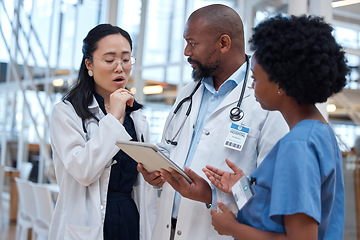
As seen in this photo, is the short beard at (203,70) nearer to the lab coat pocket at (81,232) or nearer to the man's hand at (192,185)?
the man's hand at (192,185)

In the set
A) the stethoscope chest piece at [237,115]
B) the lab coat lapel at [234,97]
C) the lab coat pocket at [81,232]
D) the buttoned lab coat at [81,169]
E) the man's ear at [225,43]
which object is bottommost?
the lab coat pocket at [81,232]

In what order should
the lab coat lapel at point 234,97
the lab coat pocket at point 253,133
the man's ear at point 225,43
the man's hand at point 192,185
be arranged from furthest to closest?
the man's ear at point 225,43, the lab coat lapel at point 234,97, the lab coat pocket at point 253,133, the man's hand at point 192,185

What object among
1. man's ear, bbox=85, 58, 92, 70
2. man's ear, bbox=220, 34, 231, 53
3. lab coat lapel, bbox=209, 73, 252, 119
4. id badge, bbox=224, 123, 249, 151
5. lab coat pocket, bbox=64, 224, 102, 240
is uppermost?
man's ear, bbox=220, 34, 231, 53

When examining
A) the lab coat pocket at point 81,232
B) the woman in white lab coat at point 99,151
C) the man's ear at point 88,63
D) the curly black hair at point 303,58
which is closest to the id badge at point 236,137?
the curly black hair at point 303,58

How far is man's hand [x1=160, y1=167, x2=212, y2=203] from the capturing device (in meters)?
1.65

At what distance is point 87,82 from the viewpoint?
90.7 inches

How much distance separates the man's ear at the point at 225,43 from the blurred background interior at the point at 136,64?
0.29m

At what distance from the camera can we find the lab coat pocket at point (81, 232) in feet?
6.55

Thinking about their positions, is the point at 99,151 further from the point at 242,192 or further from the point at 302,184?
the point at 302,184

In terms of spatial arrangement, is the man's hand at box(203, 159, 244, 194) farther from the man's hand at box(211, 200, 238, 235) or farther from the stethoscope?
the stethoscope

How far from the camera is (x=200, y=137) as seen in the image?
1.93 meters

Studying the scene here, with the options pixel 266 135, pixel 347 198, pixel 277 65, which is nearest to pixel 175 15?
pixel 347 198

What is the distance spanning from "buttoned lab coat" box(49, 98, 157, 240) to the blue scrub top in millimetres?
829

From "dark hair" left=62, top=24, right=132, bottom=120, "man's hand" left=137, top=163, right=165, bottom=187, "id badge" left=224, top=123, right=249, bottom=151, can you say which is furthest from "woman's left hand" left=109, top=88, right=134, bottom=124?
"id badge" left=224, top=123, right=249, bottom=151
